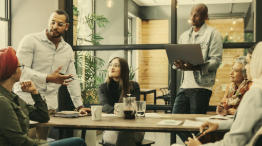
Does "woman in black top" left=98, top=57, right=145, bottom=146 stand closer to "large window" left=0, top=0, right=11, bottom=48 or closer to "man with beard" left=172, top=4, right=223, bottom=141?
"man with beard" left=172, top=4, right=223, bottom=141

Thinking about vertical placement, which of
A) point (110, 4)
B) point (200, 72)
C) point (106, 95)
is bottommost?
point (106, 95)

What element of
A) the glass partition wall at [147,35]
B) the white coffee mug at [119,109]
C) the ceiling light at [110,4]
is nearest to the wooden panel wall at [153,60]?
the glass partition wall at [147,35]

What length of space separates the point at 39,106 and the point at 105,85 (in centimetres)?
96

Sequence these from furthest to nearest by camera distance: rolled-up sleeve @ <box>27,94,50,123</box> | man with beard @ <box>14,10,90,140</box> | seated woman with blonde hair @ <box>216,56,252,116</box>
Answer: man with beard @ <box>14,10,90,140</box> < seated woman with blonde hair @ <box>216,56,252,116</box> < rolled-up sleeve @ <box>27,94,50,123</box>

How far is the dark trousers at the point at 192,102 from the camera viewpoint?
2.89 m

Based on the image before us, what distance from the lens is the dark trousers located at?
9.48 ft

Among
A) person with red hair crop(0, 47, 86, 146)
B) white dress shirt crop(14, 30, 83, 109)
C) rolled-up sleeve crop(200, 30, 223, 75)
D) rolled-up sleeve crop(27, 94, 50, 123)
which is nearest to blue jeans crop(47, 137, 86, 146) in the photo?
person with red hair crop(0, 47, 86, 146)

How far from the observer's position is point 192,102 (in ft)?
9.61

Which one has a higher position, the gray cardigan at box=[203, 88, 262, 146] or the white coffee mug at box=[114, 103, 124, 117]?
the gray cardigan at box=[203, 88, 262, 146]

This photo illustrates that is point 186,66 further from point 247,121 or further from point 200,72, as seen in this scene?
point 247,121

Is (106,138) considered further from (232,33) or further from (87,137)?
(232,33)

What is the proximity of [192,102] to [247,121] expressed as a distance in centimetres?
162

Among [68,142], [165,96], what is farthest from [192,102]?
[68,142]

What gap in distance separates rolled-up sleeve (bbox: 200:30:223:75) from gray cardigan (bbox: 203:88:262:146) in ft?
5.07
